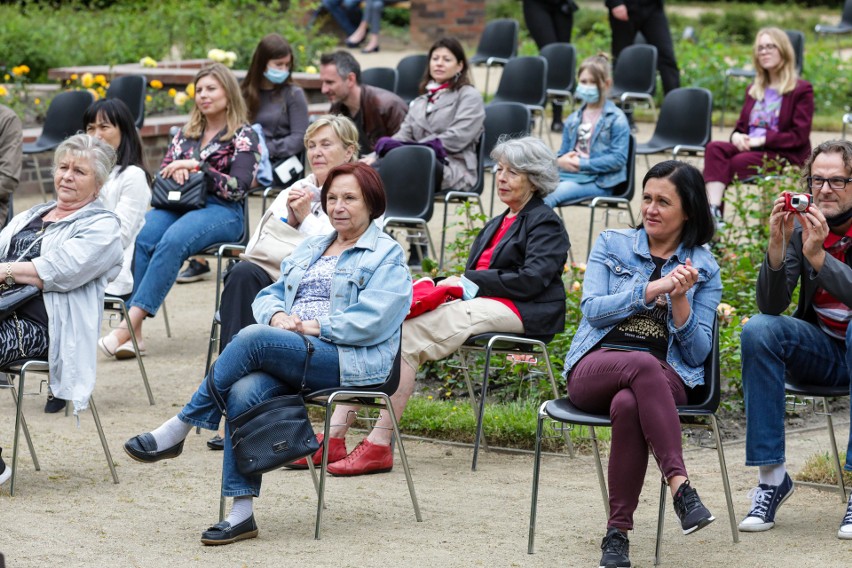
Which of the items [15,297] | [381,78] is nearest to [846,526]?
[15,297]

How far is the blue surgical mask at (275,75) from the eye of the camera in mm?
8234

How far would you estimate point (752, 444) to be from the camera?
4688 millimetres

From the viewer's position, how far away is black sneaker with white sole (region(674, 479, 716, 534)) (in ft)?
13.5

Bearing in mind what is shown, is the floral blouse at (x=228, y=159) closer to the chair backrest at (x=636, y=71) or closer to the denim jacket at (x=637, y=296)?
the denim jacket at (x=637, y=296)

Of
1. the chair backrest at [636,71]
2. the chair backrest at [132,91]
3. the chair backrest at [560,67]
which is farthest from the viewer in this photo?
the chair backrest at [560,67]

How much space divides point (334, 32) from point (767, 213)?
42.6 ft

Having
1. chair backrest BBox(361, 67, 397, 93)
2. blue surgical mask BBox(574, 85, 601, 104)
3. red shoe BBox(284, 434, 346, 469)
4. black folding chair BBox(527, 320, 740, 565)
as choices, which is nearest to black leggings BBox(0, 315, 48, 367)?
red shoe BBox(284, 434, 346, 469)

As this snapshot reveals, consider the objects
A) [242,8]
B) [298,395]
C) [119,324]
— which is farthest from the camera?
[242,8]

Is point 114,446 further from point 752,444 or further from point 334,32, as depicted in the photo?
point 334,32

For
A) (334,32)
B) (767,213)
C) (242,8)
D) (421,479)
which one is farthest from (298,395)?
(334,32)

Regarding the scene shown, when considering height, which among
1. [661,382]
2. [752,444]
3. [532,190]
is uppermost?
[532,190]

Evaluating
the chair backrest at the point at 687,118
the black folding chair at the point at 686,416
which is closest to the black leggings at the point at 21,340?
the black folding chair at the point at 686,416

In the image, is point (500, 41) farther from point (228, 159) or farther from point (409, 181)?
point (228, 159)

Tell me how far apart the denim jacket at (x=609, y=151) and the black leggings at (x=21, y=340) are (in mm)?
3773
